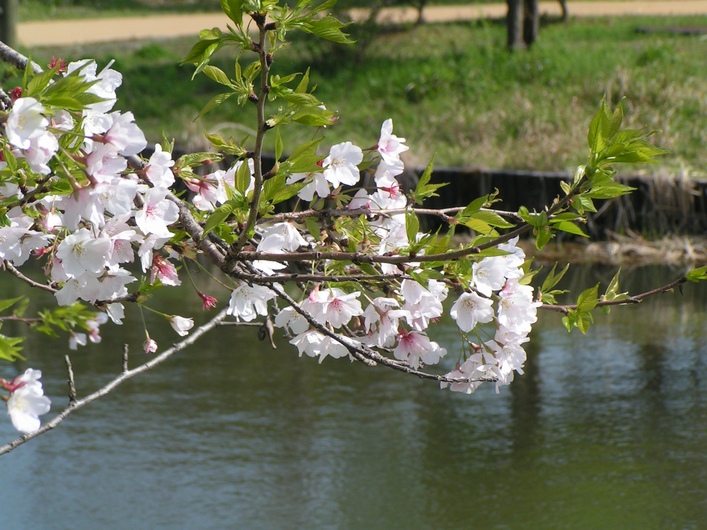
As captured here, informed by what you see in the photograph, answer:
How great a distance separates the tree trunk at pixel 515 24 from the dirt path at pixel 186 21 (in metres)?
2.16

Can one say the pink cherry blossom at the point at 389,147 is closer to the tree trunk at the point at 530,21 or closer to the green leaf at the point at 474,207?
the green leaf at the point at 474,207

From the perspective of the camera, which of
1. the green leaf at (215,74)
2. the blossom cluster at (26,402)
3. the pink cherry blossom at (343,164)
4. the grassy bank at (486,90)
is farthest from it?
the grassy bank at (486,90)

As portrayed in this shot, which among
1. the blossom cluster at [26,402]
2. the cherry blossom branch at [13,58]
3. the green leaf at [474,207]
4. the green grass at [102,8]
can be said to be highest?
the green grass at [102,8]

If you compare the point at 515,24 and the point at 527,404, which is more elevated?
the point at 515,24

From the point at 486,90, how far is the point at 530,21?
4.73 ft

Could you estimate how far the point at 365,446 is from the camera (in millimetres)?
3793

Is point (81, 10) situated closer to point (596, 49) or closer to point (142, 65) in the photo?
point (142, 65)

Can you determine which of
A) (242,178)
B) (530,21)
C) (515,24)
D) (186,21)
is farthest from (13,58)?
(186,21)

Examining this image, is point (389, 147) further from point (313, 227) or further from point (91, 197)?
point (91, 197)

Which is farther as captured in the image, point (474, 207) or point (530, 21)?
point (530, 21)

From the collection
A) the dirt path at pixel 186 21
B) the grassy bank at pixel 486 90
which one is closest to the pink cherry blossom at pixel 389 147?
the grassy bank at pixel 486 90

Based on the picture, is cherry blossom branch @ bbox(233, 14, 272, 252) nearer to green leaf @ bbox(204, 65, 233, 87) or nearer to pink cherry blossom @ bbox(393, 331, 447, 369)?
green leaf @ bbox(204, 65, 233, 87)

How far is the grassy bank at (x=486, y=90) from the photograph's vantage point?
817 cm

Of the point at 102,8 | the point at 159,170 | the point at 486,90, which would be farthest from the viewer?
the point at 102,8
